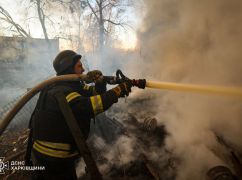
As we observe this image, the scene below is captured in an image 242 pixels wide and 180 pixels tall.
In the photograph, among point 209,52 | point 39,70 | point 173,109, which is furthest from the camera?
point 39,70

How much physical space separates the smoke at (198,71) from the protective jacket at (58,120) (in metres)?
2.34

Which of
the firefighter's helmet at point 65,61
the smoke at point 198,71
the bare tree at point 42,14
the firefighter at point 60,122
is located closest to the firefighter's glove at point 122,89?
the firefighter at point 60,122

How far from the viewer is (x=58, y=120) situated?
2.48 metres

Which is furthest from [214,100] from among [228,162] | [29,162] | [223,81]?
[29,162]

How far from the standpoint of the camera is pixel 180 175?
12.7ft

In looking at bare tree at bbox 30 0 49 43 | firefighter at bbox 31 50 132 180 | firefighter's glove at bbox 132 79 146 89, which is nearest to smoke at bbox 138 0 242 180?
firefighter's glove at bbox 132 79 146 89

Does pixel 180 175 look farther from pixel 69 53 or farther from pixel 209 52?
pixel 209 52

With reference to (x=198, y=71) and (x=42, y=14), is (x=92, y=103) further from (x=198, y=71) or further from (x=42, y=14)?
Answer: (x=42, y=14)

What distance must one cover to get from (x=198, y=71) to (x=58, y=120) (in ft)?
15.6

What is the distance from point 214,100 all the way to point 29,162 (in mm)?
4451

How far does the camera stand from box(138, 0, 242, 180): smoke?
436 cm

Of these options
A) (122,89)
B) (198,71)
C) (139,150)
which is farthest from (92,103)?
(198,71)

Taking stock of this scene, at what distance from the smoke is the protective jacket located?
234 cm

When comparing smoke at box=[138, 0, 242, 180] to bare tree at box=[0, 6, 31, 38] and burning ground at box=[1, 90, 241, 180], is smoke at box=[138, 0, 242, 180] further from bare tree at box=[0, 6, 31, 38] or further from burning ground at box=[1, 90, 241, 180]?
bare tree at box=[0, 6, 31, 38]
